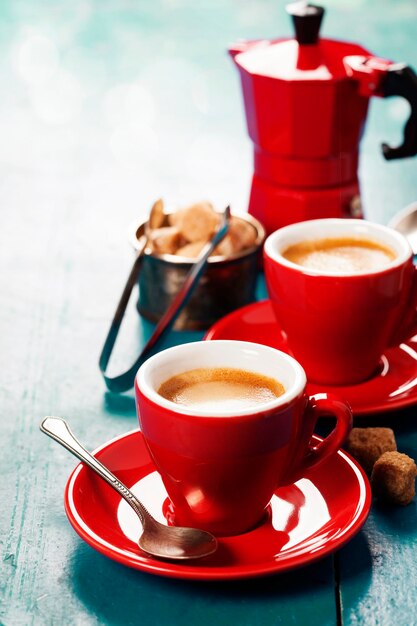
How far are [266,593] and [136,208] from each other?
0.84 m

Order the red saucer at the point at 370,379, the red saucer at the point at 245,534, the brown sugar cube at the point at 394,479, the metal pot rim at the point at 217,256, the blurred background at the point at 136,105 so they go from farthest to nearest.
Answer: the blurred background at the point at 136,105 → the metal pot rim at the point at 217,256 → the red saucer at the point at 370,379 → the brown sugar cube at the point at 394,479 → the red saucer at the point at 245,534

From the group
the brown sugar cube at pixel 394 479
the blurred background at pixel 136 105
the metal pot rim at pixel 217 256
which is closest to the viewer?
the brown sugar cube at pixel 394 479

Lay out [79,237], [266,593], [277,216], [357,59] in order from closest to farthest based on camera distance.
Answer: [266,593] → [357,59] → [277,216] → [79,237]

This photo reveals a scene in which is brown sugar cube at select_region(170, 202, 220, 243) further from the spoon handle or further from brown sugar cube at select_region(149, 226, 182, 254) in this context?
the spoon handle

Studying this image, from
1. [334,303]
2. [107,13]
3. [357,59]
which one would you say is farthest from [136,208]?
[107,13]

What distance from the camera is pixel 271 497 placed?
0.74 meters

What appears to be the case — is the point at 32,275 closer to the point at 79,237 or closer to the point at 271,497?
the point at 79,237

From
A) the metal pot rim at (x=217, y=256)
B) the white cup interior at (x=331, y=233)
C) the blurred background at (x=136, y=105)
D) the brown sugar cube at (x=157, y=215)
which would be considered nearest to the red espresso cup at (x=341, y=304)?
the white cup interior at (x=331, y=233)

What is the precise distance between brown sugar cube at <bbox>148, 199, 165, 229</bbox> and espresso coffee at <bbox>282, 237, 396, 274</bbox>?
0.23 metres

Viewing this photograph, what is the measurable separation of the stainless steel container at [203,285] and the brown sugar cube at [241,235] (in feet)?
0.04

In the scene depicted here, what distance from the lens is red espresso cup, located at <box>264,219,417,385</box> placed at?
0.90 m

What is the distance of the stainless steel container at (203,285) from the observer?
108cm

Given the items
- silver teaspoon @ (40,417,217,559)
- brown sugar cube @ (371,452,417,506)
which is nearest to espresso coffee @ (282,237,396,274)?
brown sugar cube @ (371,452,417,506)

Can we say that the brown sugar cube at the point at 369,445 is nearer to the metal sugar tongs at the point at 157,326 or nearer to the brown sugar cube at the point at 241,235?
the metal sugar tongs at the point at 157,326
